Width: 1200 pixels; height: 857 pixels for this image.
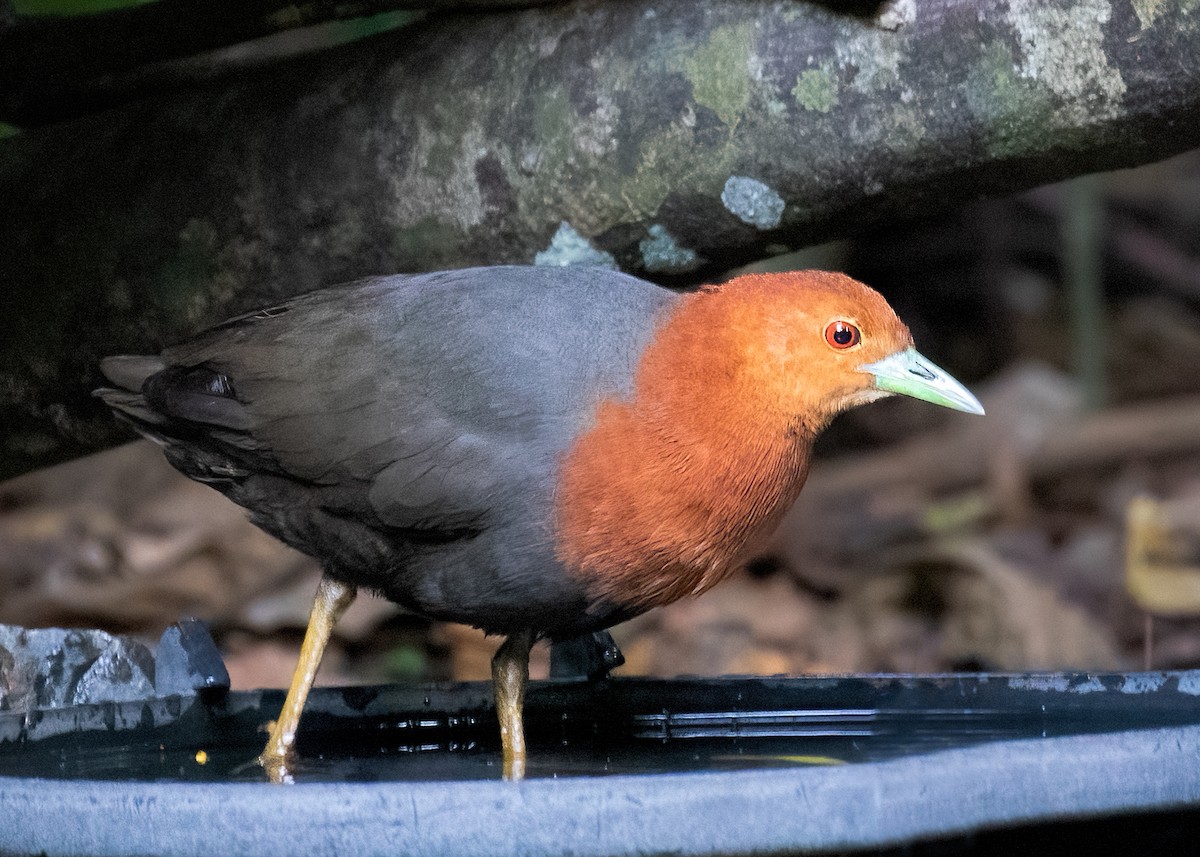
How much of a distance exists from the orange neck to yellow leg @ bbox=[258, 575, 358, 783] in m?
0.60

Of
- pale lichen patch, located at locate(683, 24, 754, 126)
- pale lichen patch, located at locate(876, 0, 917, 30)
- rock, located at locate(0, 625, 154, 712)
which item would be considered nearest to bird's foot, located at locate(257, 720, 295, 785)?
rock, located at locate(0, 625, 154, 712)

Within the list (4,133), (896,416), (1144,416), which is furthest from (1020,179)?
(896,416)

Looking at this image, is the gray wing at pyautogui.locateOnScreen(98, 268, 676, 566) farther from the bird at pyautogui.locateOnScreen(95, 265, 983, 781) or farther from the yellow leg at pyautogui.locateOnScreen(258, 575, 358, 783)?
the yellow leg at pyautogui.locateOnScreen(258, 575, 358, 783)

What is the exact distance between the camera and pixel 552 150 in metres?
3.07

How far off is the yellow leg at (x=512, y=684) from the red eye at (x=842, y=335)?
2.41 ft

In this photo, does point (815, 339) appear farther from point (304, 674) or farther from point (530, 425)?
point (304, 674)

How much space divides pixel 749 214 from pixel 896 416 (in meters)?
4.85

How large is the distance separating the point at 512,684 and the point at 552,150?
3.32 ft

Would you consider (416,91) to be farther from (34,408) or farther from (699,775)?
(699,775)

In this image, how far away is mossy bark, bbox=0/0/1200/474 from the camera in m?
2.77

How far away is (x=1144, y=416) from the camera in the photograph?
22.1 feet

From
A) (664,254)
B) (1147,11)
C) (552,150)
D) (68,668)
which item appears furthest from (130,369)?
(1147,11)

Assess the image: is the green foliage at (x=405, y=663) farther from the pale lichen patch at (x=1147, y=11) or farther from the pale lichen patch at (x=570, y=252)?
the pale lichen patch at (x=1147, y=11)

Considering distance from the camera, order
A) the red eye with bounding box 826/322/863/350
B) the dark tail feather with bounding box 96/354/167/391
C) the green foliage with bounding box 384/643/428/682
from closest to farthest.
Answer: the red eye with bounding box 826/322/863/350, the dark tail feather with bounding box 96/354/167/391, the green foliage with bounding box 384/643/428/682
